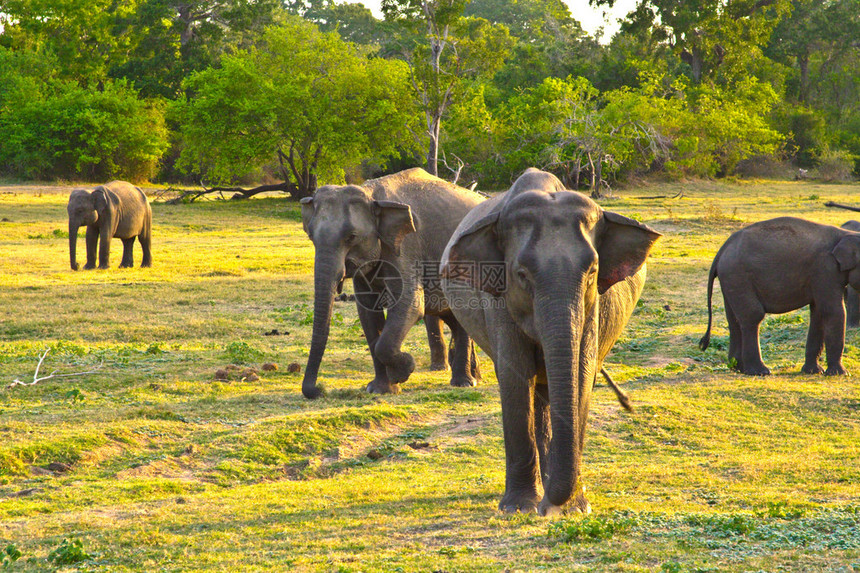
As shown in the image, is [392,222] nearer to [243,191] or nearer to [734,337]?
[734,337]

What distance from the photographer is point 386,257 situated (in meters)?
10.3

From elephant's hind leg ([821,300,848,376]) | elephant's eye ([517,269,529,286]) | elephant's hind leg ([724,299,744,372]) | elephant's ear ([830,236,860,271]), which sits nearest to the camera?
elephant's eye ([517,269,529,286])

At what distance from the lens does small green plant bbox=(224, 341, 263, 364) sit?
11547 mm

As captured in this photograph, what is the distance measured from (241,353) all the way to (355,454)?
155 inches

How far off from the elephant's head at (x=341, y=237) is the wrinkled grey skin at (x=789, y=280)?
4392 mm

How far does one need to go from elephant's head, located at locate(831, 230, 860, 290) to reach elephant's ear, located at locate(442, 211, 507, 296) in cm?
736

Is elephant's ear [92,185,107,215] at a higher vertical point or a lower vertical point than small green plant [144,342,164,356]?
higher

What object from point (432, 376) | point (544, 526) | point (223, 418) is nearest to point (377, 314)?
point (432, 376)

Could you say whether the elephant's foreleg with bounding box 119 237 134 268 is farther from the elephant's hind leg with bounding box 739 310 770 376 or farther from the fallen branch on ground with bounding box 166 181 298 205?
the fallen branch on ground with bounding box 166 181 298 205

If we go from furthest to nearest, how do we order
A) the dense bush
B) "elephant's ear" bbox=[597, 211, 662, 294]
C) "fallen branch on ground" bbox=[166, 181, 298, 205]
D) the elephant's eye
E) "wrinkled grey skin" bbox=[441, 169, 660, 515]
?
the dense bush
"fallen branch on ground" bbox=[166, 181, 298, 205]
"elephant's ear" bbox=[597, 211, 662, 294]
the elephant's eye
"wrinkled grey skin" bbox=[441, 169, 660, 515]

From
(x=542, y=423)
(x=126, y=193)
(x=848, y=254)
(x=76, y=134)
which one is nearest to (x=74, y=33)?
(x=76, y=134)

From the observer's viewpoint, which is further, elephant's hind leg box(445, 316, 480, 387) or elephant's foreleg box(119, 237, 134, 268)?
elephant's foreleg box(119, 237, 134, 268)

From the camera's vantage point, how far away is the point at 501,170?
131 ft

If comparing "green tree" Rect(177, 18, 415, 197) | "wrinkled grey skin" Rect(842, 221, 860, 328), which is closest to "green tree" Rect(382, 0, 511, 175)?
"green tree" Rect(177, 18, 415, 197)
